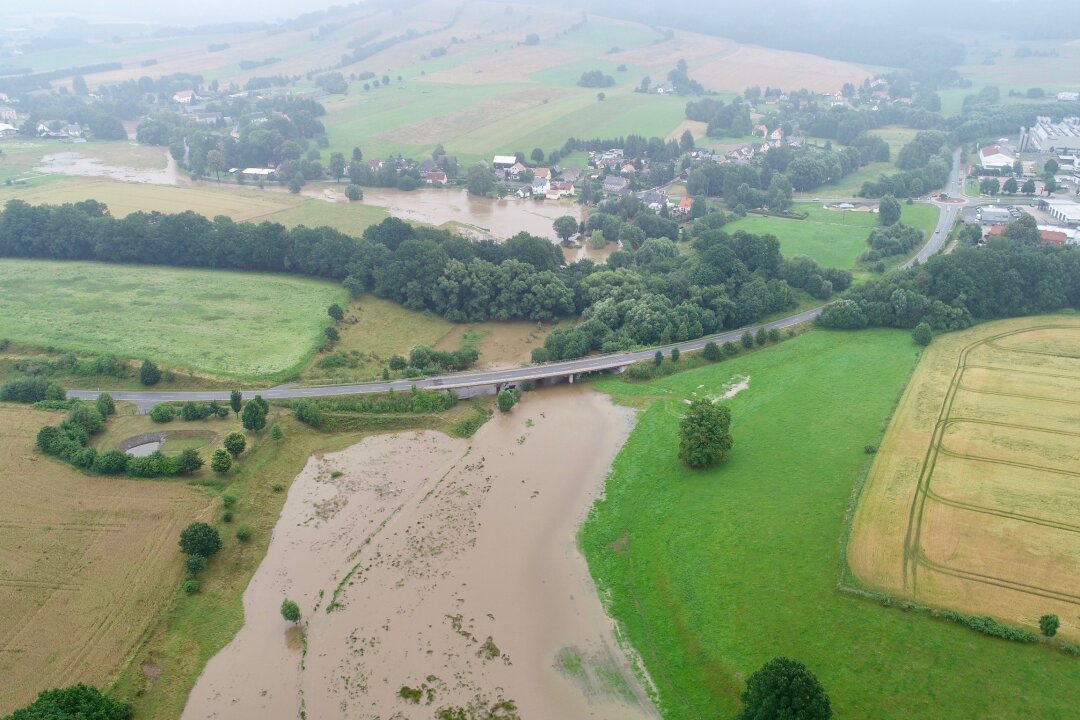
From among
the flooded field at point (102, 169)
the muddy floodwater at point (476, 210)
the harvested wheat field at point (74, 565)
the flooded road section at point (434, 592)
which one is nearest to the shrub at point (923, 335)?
the flooded road section at point (434, 592)

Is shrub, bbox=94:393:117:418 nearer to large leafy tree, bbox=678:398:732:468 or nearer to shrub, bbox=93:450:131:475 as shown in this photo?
shrub, bbox=93:450:131:475

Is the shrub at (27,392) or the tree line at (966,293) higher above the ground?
the tree line at (966,293)

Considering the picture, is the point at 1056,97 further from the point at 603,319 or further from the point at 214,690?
the point at 214,690

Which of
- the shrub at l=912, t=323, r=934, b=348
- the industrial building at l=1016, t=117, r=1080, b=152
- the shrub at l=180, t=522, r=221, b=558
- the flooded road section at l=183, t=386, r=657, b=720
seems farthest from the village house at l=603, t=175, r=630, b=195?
the shrub at l=180, t=522, r=221, b=558

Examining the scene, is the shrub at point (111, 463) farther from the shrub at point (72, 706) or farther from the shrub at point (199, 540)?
the shrub at point (72, 706)

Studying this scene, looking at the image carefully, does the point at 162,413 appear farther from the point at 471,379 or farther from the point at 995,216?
the point at 995,216

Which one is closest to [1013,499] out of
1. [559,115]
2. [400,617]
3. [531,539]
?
[531,539]
